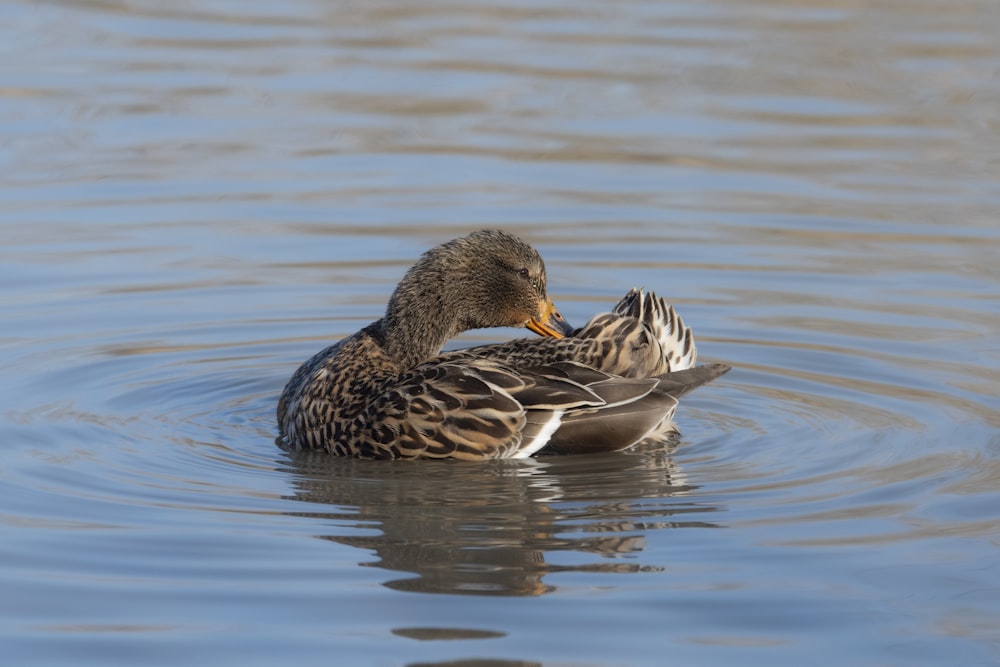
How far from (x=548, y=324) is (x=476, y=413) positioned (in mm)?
1131

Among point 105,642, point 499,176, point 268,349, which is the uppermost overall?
point 499,176

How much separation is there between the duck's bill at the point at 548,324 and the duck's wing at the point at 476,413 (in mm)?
830

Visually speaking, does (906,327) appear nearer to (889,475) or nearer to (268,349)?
(889,475)

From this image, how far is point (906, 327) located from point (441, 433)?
3614 millimetres

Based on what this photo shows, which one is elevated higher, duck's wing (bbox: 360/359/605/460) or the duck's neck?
the duck's neck

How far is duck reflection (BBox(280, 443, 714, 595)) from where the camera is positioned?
269 inches

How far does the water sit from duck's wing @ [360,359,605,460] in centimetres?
12

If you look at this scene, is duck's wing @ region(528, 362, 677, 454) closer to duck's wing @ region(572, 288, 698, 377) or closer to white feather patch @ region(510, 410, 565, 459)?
white feather patch @ region(510, 410, 565, 459)

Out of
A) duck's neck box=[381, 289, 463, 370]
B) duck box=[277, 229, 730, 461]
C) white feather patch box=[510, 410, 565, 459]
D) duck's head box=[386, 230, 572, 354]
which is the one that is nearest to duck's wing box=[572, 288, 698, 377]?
duck box=[277, 229, 730, 461]

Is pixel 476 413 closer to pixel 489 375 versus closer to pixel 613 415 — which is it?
pixel 489 375

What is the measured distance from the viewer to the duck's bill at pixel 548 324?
30.1ft

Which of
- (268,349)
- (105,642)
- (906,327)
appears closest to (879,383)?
(906,327)

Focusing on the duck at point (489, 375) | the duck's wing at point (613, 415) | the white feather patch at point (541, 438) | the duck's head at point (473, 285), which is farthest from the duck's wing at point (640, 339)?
the white feather patch at point (541, 438)

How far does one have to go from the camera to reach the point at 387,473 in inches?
323
